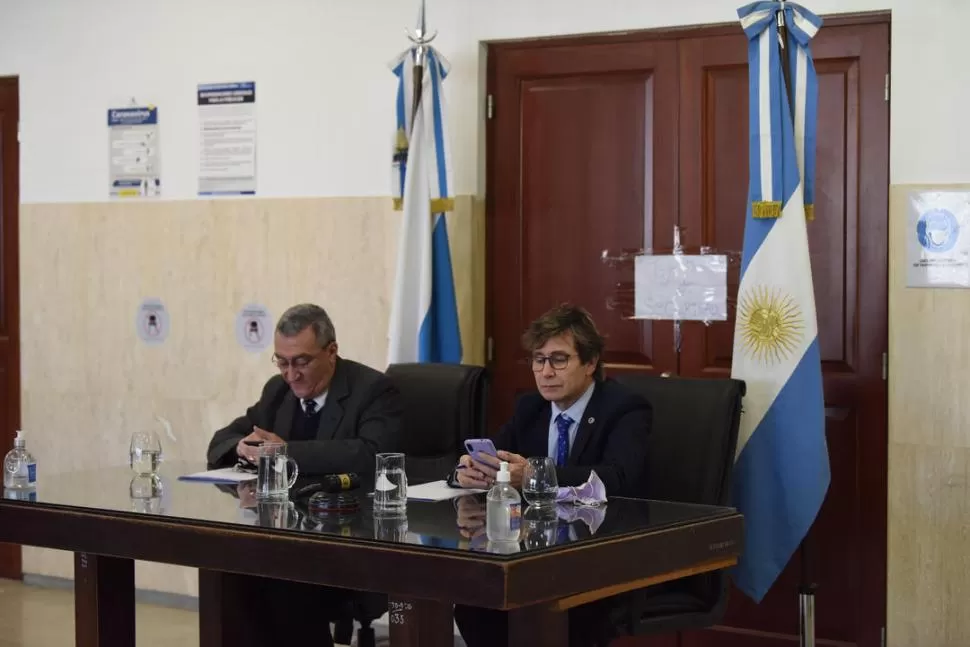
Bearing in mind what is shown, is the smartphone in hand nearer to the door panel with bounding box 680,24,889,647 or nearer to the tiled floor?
the door panel with bounding box 680,24,889,647

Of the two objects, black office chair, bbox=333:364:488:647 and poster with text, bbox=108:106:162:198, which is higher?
poster with text, bbox=108:106:162:198

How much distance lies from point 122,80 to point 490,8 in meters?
1.71

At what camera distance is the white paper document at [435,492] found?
334cm

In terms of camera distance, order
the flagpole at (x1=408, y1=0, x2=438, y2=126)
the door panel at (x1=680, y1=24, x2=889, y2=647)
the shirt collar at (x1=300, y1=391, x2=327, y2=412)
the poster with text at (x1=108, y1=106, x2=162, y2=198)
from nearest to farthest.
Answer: the shirt collar at (x1=300, y1=391, x2=327, y2=412) < the door panel at (x1=680, y1=24, x2=889, y2=647) < the flagpole at (x1=408, y1=0, x2=438, y2=126) < the poster with text at (x1=108, y1=106, x2=162, y2=198)

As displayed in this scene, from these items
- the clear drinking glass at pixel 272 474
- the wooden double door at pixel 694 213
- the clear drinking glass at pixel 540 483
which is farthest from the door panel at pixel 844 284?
the clear drinking glass at pixel 272 474

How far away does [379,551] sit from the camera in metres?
2.71

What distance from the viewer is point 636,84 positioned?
481 cm

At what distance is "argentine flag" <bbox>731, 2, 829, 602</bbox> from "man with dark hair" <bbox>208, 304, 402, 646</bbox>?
1.12m

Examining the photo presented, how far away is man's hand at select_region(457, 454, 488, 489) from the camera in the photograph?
3.41 m

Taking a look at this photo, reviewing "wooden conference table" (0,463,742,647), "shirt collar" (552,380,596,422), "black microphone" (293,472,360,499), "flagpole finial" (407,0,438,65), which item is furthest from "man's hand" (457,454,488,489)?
"flagpole finial" (407,0,438,65)

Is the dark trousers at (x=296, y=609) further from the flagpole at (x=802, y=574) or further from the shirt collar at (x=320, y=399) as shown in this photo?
the flagpole at (x=802, y=574)

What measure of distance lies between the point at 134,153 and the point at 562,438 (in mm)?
2787

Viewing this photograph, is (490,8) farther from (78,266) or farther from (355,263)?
(78,266)

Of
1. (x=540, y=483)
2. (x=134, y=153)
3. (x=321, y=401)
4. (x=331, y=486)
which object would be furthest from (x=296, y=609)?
(x=134, y=153)
